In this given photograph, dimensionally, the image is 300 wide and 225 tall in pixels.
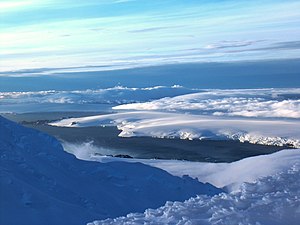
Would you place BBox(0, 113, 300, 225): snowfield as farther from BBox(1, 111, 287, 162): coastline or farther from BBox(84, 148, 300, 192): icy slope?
BBox(1, 111, 287, 162): coastline

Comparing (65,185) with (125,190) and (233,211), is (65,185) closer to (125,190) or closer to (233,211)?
(125,190)

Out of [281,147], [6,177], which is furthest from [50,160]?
[281,147]

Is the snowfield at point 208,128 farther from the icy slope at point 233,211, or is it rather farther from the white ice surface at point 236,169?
the icy slope at point 233,211

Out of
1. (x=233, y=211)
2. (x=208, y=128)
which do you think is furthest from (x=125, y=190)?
(x=208, y=128)

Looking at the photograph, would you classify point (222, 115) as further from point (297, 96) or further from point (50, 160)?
point (50, 160)

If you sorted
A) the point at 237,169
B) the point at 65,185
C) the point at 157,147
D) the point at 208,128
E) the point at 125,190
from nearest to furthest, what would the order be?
1. the point at 65,185
2. the point at 125,190
3. the point at 237,169
4. the point at 157,147
5. the point at 208,128

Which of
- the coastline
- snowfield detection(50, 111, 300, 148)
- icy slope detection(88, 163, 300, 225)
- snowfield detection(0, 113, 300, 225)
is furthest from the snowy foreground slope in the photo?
snowfield detection(50, 111, 300, 148)
